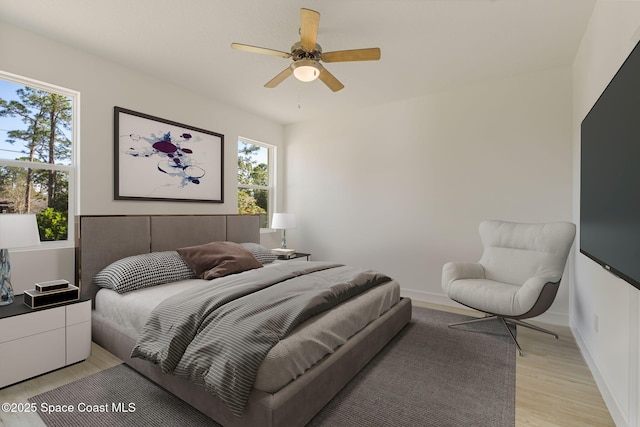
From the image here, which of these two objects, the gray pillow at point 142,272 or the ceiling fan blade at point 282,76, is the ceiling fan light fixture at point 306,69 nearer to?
the ceiling fan blade at point 282,76

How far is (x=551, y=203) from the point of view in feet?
10.7

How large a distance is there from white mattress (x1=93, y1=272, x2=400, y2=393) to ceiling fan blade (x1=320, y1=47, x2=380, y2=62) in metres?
1.82

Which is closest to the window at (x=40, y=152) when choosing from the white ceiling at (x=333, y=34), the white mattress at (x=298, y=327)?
the white ceiling at (x=333, y=34)

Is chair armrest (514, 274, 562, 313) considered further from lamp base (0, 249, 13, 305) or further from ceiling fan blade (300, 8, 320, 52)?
lamp base (0, 249, 13, 305)

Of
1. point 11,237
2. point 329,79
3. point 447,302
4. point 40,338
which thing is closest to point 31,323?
point 40,338

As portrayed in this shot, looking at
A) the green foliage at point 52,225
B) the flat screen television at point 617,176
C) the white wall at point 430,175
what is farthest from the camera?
the white wall at point 430,175

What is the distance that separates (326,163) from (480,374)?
3454mm

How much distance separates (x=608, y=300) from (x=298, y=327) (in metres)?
1.97

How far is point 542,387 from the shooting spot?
80.0 inches

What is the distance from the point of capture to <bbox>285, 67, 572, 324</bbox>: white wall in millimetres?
3297

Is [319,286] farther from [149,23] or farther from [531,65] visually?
[531,65]

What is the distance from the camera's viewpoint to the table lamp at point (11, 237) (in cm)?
198

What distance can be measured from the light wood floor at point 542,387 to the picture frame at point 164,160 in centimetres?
163

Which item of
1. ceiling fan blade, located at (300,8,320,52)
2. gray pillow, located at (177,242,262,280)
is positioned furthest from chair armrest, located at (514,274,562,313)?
ceiling fan blade, located at (300,8,320,52)
